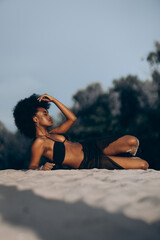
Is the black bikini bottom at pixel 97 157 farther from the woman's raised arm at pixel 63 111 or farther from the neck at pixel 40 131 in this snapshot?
the neck at pixel 40 131

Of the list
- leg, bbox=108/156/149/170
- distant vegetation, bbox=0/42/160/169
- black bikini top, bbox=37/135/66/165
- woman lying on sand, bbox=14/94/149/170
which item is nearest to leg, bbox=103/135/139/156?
woman lying on sand, bbox=14/94/149/170

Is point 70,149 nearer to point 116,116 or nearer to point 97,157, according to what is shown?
point 97,157

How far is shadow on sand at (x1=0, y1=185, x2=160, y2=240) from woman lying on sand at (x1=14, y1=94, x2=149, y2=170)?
163cm

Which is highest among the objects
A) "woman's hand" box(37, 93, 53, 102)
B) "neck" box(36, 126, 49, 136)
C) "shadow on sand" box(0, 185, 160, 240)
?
"woman's hand" box(37, 93, 53, 102)

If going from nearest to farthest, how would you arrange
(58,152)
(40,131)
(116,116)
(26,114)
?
(58,152), (40,131), (26,114), (116,116)

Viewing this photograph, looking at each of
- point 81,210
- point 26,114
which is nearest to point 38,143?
point 26,114

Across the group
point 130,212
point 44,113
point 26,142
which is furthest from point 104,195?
point 26,142

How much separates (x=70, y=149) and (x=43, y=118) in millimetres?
802

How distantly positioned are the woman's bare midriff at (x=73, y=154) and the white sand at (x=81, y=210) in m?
1.34

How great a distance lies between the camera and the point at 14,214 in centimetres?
155

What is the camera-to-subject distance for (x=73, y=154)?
357cm

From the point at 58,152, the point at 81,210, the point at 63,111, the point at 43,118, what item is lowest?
the point at 81,210

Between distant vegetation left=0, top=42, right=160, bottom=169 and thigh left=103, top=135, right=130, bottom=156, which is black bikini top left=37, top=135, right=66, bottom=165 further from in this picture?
distant vegetation left=0, top=42, right=160, bottom=169

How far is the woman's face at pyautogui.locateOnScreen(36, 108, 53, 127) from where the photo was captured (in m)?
3.75
